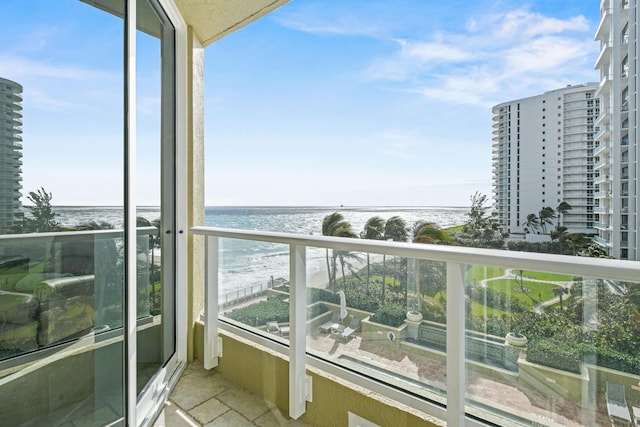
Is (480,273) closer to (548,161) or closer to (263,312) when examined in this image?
(263,312)

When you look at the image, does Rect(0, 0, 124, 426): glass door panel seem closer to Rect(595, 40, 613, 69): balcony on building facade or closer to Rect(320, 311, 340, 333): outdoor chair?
Rect(320, 311, 340, 333): outdoor chair

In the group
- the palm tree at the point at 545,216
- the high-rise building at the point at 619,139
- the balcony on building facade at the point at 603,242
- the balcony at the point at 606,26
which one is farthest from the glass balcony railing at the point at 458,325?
the palm tree at the point at 545,216

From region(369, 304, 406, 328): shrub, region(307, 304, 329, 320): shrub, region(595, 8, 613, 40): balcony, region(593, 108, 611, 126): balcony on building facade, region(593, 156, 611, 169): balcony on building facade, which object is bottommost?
region(307, 304, 329, 320): shrub

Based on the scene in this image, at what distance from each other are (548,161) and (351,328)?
20.7 feet

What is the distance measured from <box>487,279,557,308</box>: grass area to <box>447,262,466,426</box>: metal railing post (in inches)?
4.6

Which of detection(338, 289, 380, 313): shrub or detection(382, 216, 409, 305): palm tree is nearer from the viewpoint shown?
detection(338, 289, 380, 313): shrub

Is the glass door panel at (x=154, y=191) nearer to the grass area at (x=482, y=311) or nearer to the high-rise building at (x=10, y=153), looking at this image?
the high-rise building at (x=10, y=153)

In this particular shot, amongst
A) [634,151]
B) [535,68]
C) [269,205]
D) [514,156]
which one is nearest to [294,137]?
[269,205]

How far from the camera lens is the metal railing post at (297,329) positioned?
1.49m

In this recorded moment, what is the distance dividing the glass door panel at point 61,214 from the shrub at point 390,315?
3.84 feet

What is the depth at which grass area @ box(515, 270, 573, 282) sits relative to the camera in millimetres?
906

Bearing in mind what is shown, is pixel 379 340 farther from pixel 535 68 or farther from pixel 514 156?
pixel 535 68

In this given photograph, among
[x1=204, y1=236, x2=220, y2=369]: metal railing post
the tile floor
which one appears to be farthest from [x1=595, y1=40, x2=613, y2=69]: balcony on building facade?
the tile floor

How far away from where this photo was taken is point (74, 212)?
1106 mm
